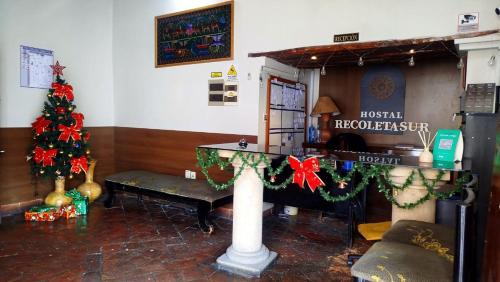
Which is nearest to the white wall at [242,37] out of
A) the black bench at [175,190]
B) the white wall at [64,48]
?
the white wall at [64,48]

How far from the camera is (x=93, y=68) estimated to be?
573cm

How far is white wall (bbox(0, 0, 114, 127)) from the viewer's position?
181 inches

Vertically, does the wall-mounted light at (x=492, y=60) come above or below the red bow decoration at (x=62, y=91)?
above

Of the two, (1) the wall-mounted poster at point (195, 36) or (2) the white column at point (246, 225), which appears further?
(1) the wall-mounted poster at point (195, 36)

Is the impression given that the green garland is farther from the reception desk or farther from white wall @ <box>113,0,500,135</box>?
white wall @ <box>113,0,500,135</box>

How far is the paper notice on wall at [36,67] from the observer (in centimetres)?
474

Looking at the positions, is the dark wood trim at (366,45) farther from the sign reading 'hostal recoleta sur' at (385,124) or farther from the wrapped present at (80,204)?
the wrapped present at (80,204)

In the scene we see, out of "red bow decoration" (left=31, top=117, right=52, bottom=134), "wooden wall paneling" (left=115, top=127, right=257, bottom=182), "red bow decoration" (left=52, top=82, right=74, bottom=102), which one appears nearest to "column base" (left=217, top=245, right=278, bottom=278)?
"wooden wall paneling" (left=115, top=127, right=257, bottom=182)

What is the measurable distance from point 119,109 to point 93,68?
816 millimetres

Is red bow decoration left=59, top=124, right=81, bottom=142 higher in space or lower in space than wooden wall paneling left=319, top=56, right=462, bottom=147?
lower

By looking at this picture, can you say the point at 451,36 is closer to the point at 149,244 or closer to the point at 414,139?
the point at 414,139

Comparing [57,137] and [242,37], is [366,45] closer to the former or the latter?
[242,37]

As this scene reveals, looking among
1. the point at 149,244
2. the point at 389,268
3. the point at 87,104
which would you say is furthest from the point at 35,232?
the point at 389,268

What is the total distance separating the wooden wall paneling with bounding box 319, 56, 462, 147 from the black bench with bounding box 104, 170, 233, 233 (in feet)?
8.03
